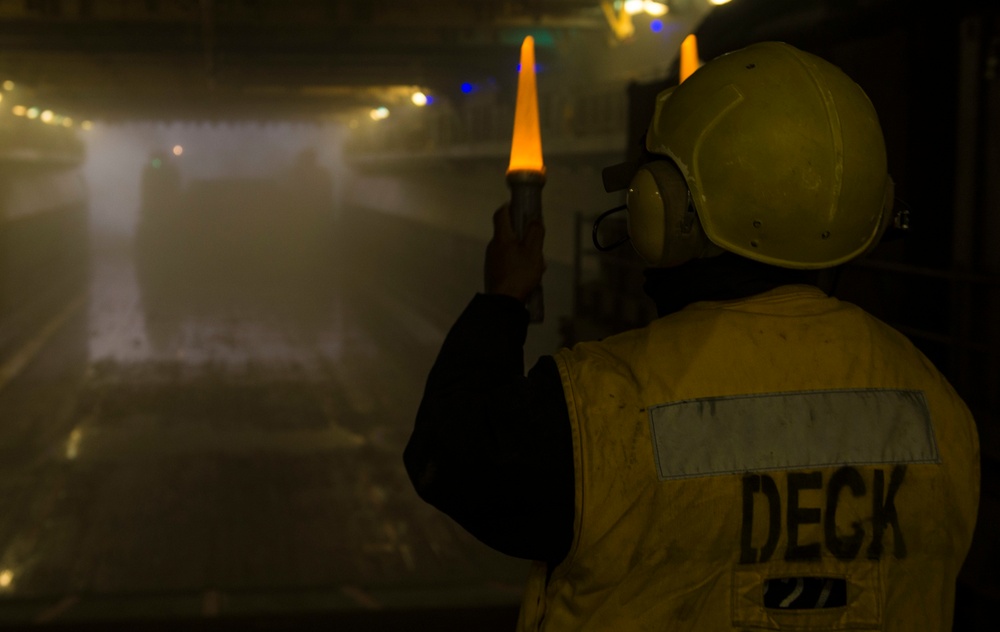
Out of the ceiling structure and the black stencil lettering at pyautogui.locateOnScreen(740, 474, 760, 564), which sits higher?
the ceiling structure

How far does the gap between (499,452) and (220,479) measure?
10.6 m

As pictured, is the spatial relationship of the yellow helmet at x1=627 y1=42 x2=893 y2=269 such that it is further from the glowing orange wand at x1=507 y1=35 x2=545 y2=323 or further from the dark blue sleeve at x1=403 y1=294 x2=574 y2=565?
the dark blue sleeve at x1=403 y1=294 x2=574 y2=565

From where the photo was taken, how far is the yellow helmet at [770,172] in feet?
6.84

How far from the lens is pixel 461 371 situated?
2.07 m

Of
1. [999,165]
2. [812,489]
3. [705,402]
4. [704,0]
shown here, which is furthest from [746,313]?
[704,0]

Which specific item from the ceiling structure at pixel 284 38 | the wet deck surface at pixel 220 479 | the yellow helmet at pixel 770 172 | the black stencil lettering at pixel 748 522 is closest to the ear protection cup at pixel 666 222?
the yellow helmet at pixel 770 172

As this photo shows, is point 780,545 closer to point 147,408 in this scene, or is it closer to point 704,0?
point 704,0

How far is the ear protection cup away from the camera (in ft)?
6.97

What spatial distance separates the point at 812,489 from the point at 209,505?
9.74 m

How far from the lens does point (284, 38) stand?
21.7 metres

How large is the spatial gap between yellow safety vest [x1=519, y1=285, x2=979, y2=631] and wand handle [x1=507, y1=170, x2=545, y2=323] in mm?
212

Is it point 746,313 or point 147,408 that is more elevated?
point 746,313

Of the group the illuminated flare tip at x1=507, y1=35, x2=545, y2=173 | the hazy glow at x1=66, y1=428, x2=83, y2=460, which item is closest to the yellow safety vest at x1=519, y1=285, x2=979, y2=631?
the illuminated flare tip at x1=507, y1=35, x2=545, y2=173

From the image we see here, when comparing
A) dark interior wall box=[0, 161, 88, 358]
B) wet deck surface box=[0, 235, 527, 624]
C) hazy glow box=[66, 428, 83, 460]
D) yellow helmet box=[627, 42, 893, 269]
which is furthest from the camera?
dark interior wall box=[0, 161, 88, 358]
